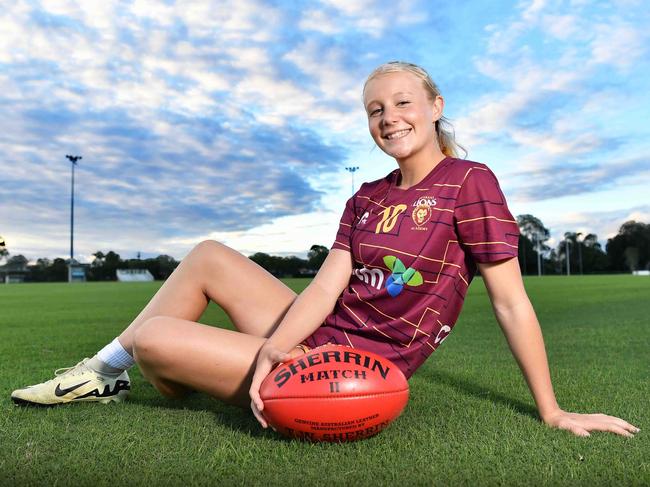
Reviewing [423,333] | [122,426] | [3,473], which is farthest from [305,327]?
[3,473]

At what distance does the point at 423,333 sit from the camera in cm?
248

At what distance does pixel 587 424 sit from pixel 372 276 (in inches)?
41.2

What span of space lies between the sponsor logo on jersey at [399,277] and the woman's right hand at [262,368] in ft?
1.59

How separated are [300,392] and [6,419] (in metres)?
1.56

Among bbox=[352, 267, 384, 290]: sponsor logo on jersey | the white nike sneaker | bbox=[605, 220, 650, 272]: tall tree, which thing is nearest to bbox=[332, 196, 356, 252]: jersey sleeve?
bbox=[352, 267, 384, 290]: sponsor logo on jersey

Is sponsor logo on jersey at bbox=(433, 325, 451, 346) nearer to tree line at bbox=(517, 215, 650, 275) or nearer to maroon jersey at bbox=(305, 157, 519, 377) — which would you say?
maroon jersey at bbox=(305, 157, 519, 377)

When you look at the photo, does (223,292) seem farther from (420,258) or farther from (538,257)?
(538,257)

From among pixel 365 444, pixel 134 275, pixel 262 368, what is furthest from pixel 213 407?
pixel 134 275

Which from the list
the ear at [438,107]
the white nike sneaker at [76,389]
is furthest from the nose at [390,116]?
the white nike sneaker at [76,389]

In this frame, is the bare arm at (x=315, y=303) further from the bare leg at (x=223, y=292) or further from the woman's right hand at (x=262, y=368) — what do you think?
the bare leg at (x=223, y=292)

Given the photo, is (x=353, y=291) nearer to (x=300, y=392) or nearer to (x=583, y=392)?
(x=300, y=392)

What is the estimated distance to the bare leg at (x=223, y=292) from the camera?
283cm

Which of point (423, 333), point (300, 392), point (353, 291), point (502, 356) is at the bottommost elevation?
point (502, 356)

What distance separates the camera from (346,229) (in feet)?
8.84
